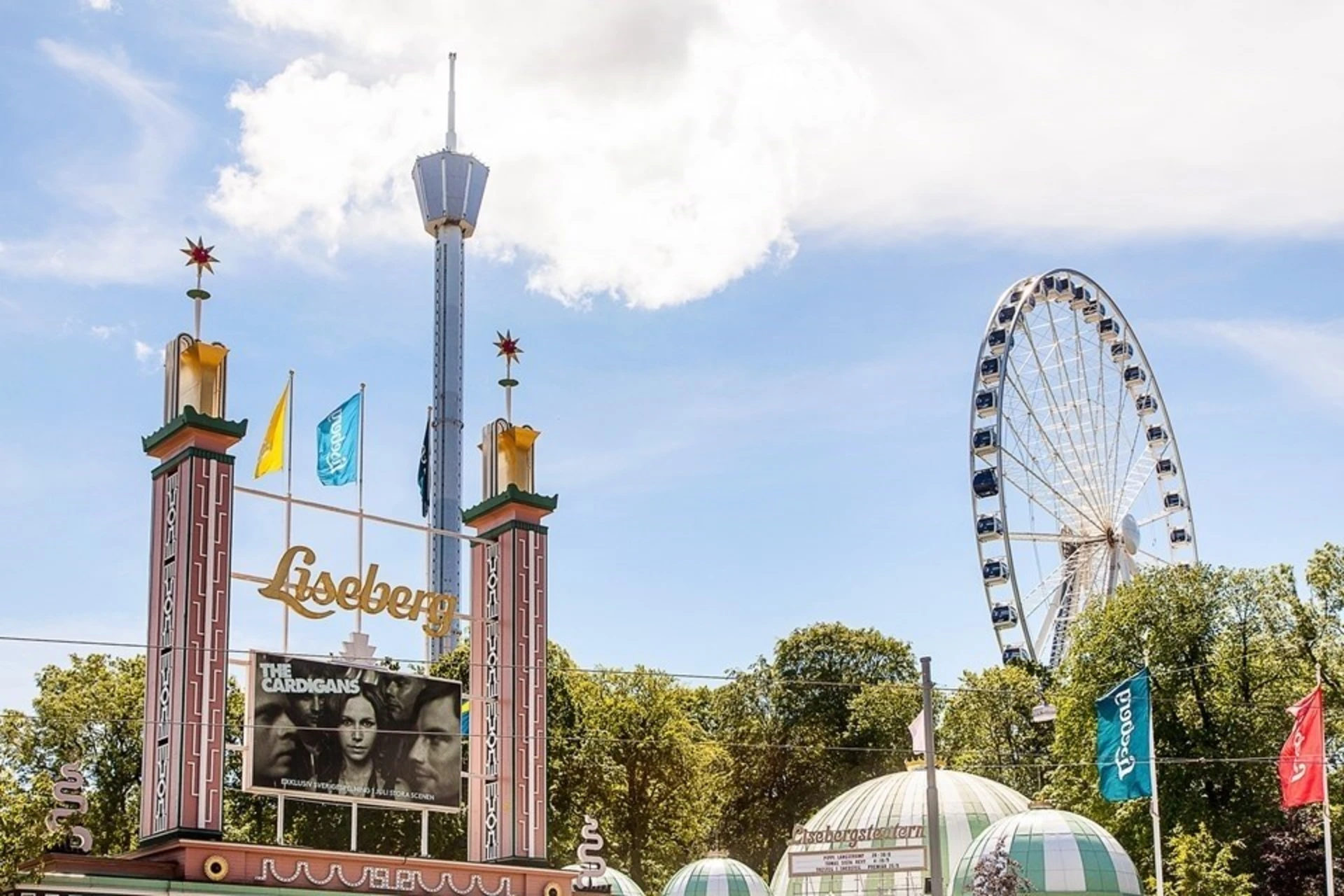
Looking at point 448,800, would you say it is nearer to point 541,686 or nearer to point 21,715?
point 541,686

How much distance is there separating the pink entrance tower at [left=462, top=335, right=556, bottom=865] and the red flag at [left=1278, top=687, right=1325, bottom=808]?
19.4 m

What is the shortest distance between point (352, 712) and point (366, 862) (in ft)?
11.3

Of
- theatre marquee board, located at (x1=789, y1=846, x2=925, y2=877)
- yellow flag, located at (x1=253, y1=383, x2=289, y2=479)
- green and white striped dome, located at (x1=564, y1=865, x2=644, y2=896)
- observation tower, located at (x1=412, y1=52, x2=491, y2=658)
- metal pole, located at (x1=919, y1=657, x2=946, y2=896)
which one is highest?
observation tower, located at (x1=412, y1=52, x2=491, y2=658)

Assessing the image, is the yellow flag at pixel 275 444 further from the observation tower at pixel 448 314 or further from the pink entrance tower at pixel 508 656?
the observation tower at pixel 448 314

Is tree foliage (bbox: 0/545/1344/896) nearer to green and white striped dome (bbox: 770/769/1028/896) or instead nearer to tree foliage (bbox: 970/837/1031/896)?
green and white striped dome (bbox: 770/769/1028/896)

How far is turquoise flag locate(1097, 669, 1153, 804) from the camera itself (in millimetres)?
48562

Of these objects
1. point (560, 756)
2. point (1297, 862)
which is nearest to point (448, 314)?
point (560, 756)

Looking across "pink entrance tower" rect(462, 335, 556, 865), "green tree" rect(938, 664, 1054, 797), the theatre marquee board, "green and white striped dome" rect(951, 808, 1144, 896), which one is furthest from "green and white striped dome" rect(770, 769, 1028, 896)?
"green tree" rect(938, 664, 1054, 797)

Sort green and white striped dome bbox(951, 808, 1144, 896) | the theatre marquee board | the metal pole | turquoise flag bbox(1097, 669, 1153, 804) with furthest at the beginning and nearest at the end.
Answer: the theatre marquee board < turquoise flag bbox(1097, 669, 1153, 804) < green and white striped dome bbox(951, 808, 1144, 896) < the metal pole

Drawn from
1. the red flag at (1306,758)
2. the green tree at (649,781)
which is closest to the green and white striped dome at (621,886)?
the green tree at (649,781)

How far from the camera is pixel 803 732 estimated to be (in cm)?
8500

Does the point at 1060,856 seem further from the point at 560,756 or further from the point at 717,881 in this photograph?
the point at 560,756

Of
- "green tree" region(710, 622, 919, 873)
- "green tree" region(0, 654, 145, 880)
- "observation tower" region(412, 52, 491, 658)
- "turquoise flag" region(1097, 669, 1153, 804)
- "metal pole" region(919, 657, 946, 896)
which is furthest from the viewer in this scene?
"observation tower" region(412, 52, 491, 658)

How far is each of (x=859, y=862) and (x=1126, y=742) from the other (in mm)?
7583
